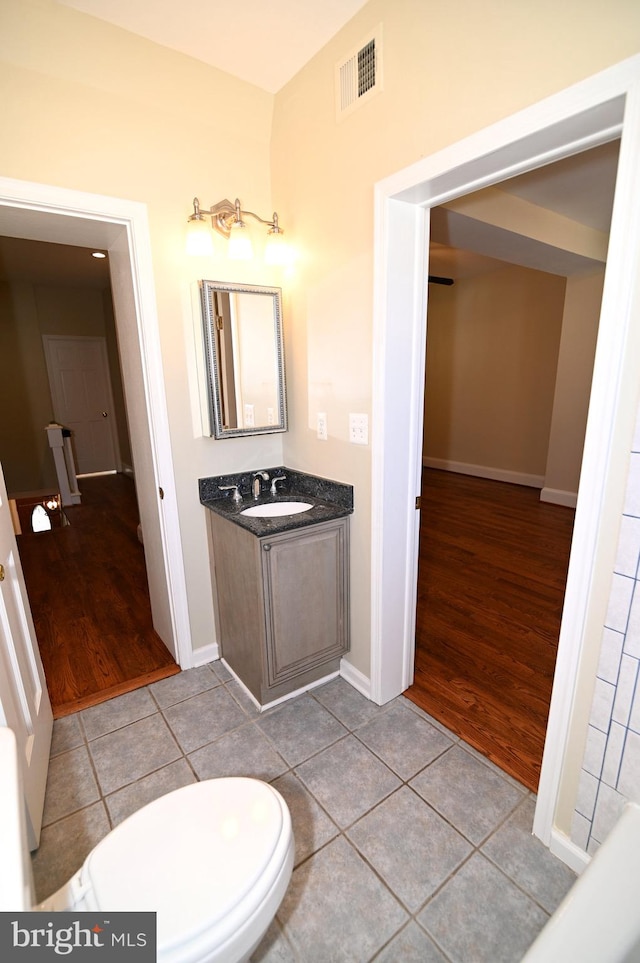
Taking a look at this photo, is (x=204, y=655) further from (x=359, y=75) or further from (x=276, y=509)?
(x=359, y=75)

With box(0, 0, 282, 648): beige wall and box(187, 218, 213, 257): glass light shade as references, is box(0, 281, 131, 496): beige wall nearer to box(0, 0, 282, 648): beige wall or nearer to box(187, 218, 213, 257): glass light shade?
box(0, 0, 282, 648): beige wall

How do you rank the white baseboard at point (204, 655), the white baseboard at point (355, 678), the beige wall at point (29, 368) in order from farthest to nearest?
the beige wall at point (29, 368)
the white baseboard at point (204, 655)
the white baseboard at point (355, 678)

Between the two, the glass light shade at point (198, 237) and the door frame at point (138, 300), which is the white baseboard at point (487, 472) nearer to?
the door frame at point (138, 300)

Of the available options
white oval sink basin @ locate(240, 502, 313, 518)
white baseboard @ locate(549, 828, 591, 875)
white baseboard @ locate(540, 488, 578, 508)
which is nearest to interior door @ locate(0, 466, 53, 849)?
white oval sink basin @ locate(240, 502, 313, 518)

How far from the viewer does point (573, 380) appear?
177 inches

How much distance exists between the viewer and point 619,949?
78 cm

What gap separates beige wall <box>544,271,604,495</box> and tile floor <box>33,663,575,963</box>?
372 centimetres

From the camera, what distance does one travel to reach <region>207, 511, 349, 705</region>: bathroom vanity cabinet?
1.81 m

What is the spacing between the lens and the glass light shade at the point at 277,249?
1.99 metres

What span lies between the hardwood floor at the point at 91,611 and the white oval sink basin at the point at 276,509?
3.12 ft

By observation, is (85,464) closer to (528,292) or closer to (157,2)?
(157,2)

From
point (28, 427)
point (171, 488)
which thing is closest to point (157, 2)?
point (171, 488)

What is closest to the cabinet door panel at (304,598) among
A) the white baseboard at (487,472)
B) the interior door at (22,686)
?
the interior door at (22,686)

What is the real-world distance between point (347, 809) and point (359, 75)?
2.59 metres
